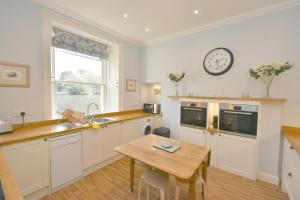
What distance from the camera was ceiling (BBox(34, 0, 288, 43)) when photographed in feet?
7.31

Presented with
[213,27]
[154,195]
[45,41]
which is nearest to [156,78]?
[213,27]

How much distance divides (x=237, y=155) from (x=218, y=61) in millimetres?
1845

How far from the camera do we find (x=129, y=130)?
3.19 m

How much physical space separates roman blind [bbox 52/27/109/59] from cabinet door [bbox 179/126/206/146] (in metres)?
2.64

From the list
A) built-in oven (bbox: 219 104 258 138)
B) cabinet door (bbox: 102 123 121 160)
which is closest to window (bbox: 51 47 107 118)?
cabinet door (bbox: 102 123 121 160)

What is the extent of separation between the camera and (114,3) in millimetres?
2254

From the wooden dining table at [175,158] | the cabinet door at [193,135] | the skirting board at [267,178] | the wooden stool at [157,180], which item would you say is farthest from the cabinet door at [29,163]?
the skirting board at [267,178]

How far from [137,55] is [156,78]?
3.04 ft

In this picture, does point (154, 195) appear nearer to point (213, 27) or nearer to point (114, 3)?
point (114, 3)

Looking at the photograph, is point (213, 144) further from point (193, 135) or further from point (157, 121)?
point (157, 121)

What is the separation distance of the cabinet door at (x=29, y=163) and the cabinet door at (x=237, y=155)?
9.45 feet

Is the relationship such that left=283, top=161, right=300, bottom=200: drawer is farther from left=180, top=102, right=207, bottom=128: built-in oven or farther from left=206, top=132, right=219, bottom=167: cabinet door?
left=180, top=102, right=207, bottom=128: built-in oven

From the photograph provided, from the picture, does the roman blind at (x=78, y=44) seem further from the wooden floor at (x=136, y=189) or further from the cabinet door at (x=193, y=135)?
the cabinet door at (x=193, y=135)

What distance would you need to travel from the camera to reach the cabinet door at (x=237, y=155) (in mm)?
2326
